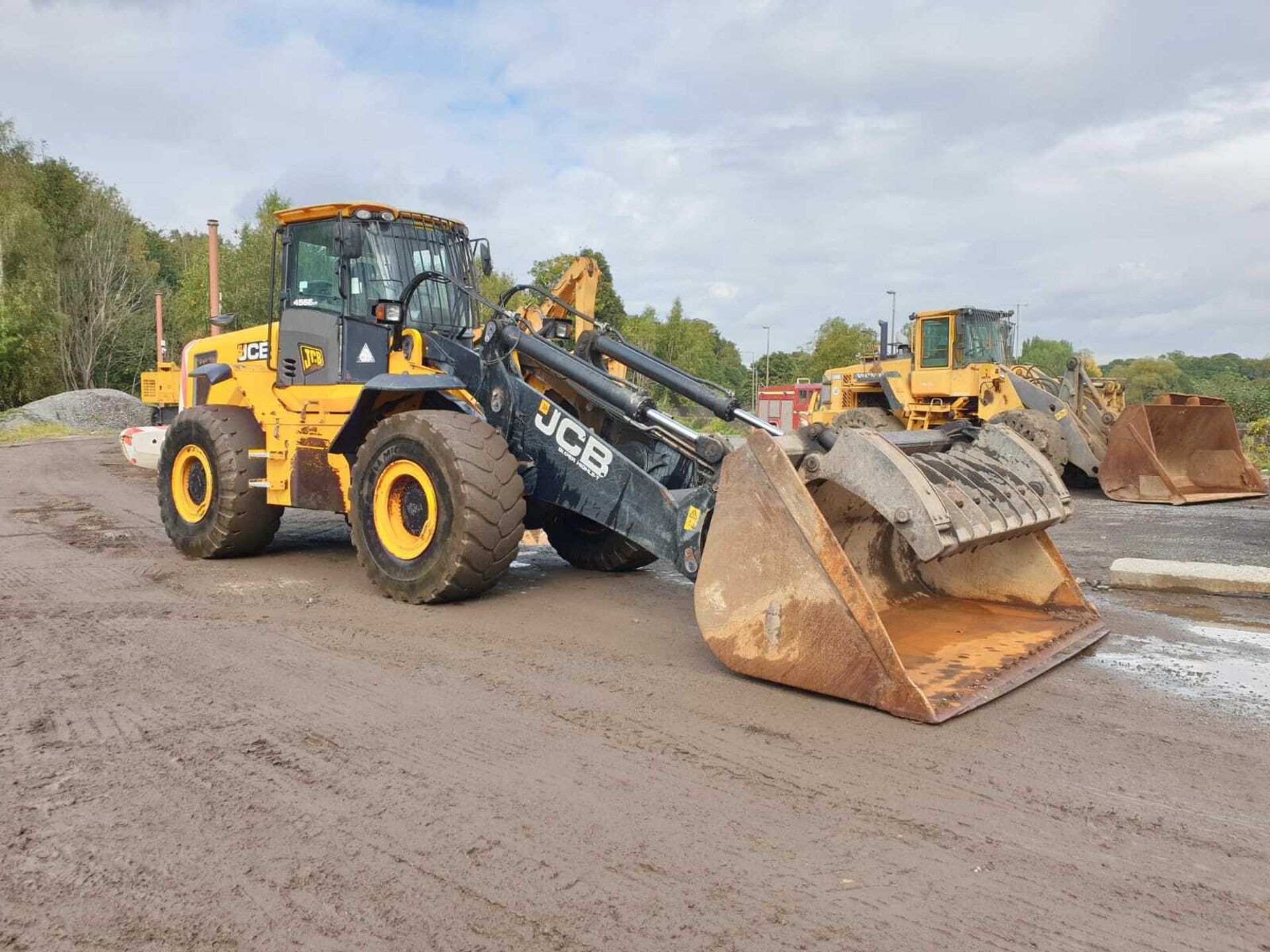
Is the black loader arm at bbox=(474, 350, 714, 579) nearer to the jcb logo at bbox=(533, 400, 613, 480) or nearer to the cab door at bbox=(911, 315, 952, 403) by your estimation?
the jcb logo at bbox=(533, 400, 613, 480)

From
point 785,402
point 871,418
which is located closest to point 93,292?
point 785,402

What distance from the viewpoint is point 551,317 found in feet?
25.6

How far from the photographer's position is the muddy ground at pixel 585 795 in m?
2.70

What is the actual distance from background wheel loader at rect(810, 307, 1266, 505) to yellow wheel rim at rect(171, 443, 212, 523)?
6426 mm

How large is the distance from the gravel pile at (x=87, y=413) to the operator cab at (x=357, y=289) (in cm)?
2233

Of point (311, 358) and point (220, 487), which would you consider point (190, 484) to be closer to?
point (220, 487)

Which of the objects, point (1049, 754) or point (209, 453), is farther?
point (209, 453)

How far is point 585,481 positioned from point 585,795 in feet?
9.24

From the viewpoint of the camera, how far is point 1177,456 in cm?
1327

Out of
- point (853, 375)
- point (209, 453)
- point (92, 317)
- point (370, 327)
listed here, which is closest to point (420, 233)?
point (370, 327)

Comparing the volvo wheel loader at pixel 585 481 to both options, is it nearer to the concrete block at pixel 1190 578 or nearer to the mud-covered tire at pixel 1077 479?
the concrete block at pixel 1190 578

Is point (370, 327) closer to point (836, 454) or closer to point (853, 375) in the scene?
point (836, 454)

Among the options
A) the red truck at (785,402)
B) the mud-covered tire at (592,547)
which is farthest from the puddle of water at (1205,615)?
the red truck at (785,402)

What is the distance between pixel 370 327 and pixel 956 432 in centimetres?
414
